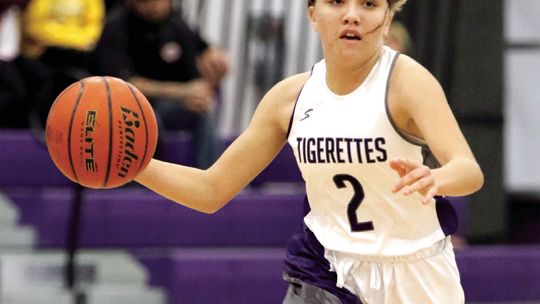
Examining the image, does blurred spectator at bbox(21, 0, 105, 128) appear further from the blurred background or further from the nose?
the nose

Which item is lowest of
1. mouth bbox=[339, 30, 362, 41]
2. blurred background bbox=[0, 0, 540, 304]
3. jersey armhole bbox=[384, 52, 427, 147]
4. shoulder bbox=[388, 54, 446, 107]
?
blurred background bbox=[0, 0, 540, 304]

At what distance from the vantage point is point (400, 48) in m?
6.99

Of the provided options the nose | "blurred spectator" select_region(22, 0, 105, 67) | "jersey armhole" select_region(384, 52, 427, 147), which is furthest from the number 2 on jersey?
"blurred spectator" select_region(22, 0, 105, 67)

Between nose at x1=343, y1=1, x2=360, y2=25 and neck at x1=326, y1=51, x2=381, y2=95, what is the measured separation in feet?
0.48

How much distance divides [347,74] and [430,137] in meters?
0.38

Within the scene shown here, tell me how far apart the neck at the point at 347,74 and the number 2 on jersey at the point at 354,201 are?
10.2 inches

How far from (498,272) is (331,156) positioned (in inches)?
152

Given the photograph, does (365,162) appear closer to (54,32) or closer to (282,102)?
(282,102)

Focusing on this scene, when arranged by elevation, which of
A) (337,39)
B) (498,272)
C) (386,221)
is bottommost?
(498,272)

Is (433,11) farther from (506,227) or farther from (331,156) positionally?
(331,156)

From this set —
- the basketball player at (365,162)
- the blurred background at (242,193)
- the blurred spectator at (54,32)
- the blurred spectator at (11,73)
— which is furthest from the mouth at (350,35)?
the blurred spectator at (54,32)

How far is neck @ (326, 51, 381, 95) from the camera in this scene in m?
3.57

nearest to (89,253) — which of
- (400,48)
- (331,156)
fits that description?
(400,48)

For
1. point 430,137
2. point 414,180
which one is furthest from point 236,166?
point 414,180
